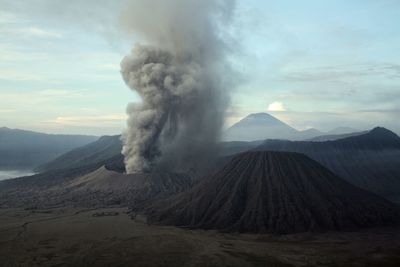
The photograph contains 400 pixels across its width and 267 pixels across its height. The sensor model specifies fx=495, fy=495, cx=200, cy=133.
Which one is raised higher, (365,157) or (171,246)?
(365,157)

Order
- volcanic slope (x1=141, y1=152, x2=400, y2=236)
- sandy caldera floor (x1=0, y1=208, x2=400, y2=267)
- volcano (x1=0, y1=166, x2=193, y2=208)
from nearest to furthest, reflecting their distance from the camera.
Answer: sandy caldera floor (x1=0, y1=208, x2=400, y2=267) → volcanic slope (x1=141, y1=152, x2=400, y2=236) → volcano (x1=0, y1=166, x2=193, y2=208)

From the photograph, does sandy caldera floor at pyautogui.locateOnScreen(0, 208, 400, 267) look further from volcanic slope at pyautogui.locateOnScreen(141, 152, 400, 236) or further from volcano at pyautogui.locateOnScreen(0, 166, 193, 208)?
volcano at pyautogui.locateOnScreen(0, 166, 193, 208)

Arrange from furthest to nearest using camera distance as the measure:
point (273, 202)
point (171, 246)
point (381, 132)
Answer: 1. point (381, 132)
2. point (273, 202)
3. point (171, 246)

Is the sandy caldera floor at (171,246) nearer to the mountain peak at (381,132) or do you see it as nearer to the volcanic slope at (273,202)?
the volcanic slope at (273,202)

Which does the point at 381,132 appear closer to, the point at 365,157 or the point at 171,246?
the point at 365,157

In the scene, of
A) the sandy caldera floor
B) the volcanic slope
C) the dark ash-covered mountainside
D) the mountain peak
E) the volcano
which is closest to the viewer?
the sandy caldera floor

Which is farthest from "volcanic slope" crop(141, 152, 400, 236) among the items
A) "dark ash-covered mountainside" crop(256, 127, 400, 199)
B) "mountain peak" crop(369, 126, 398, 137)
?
"mountain peak" crop(369, 126, 398, 137)

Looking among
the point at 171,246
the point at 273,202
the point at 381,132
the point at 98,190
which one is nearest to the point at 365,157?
the point at 381,132

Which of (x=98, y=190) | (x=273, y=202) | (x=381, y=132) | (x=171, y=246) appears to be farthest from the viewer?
(x=381, y=132)
